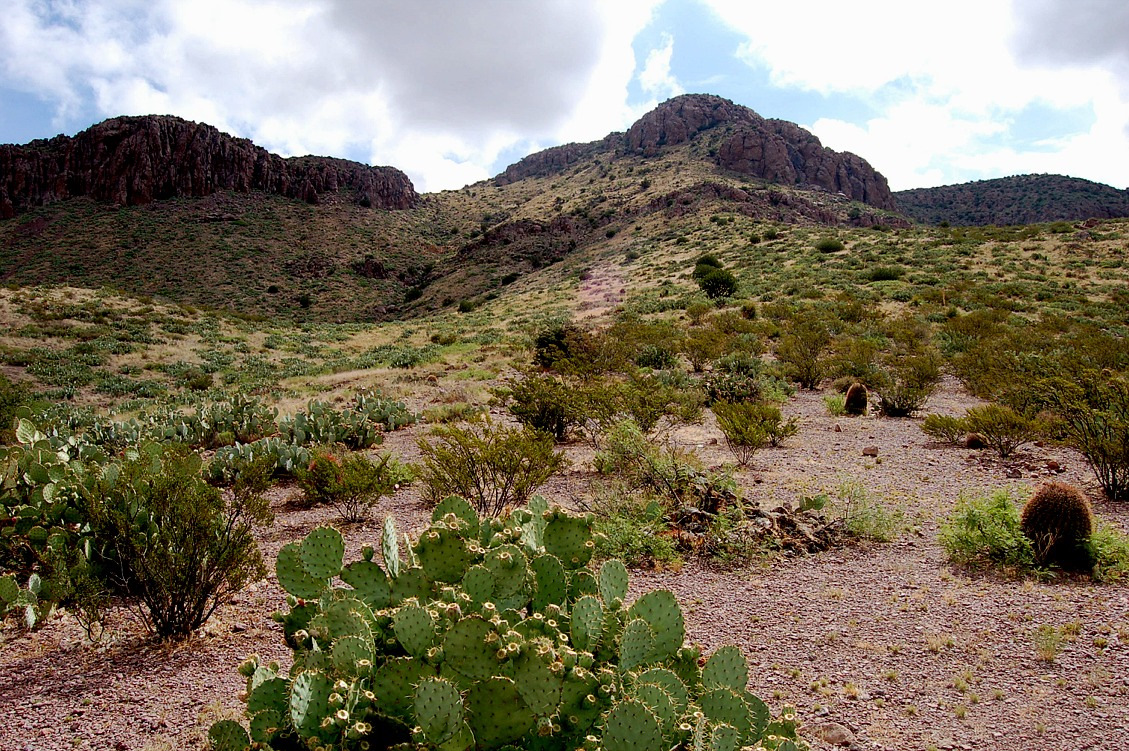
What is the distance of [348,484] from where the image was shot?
669 cm

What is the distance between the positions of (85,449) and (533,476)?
229 inches

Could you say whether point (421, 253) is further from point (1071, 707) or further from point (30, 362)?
point (1071, 707)

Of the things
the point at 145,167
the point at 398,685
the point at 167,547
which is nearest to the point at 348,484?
the point at 167,547

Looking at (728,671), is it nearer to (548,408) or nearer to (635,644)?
(635,644)

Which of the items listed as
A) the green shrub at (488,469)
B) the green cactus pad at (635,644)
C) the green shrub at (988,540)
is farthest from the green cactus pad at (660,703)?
the green shrub at (488,469)

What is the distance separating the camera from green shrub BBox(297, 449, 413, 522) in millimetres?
6730

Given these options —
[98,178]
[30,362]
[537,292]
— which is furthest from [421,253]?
[30,362]

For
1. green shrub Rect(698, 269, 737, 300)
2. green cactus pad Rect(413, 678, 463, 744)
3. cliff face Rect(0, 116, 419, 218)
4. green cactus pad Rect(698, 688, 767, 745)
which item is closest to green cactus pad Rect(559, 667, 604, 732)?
green cactus pad Rect(413, 678, 463, 744)

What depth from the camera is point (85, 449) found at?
7.48 m

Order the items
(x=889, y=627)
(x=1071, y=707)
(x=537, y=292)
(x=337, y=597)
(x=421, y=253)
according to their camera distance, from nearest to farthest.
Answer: (x=337, y=597) → (x=1071, y=707) → (x=889, y=627) → (x=537, y=292) → (x=421, y=253)

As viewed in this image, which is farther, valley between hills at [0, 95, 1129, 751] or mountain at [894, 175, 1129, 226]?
mountain at [894, 175, 1129, 226]

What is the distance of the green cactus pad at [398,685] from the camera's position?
2.04 m

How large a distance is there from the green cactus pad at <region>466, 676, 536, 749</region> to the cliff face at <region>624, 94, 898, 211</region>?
7799 centimetres

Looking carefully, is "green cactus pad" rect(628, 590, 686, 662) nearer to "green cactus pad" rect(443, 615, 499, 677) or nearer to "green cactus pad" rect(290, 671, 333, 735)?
"green cactus pad" rect(443, 615, 499, 677)
